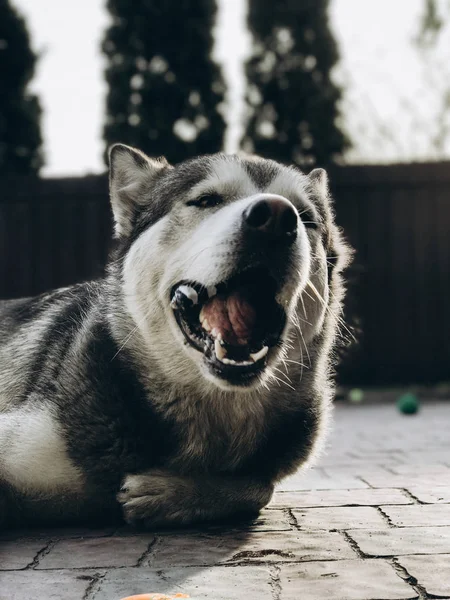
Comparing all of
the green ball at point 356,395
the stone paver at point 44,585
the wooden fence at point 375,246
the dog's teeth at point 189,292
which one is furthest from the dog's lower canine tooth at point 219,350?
the wooden fence at point 375,246

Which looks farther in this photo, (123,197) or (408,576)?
(123,197)

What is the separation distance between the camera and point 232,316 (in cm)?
303

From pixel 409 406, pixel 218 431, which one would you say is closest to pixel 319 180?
pixel 218 431

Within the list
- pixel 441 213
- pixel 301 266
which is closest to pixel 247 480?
pixel 301 266

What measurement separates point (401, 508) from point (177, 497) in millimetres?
995

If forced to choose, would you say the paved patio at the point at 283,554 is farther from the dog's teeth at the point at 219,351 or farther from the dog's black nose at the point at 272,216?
the dog's black nose at the point at 272,216

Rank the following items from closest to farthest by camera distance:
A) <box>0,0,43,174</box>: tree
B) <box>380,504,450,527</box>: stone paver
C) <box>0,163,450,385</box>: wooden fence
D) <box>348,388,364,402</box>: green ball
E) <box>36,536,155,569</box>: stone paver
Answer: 1. <box>36,536,155,569</box>: stone paver
2. <box>380,504,450,527</box>: stone paver
3. <box>348,388,364,402</box>: green ball
4. <box>0,163,450,385</box>: wooden fence
5. <box>0,0,43,174</box>: tree

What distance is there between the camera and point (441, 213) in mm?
11273

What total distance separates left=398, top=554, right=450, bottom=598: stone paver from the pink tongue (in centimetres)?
101

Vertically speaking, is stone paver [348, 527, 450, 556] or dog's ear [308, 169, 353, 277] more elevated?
dog's ear [308, 169, 353, 277]

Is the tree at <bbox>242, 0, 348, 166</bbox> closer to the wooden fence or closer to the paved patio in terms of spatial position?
the wooden fence

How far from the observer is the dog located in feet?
9.63

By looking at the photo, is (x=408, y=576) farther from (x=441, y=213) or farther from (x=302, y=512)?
(x=441, y=213)

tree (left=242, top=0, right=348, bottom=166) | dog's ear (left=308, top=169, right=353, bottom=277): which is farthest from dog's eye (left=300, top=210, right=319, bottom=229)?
tree (left=242, top=0, right=348, bottom=166)
